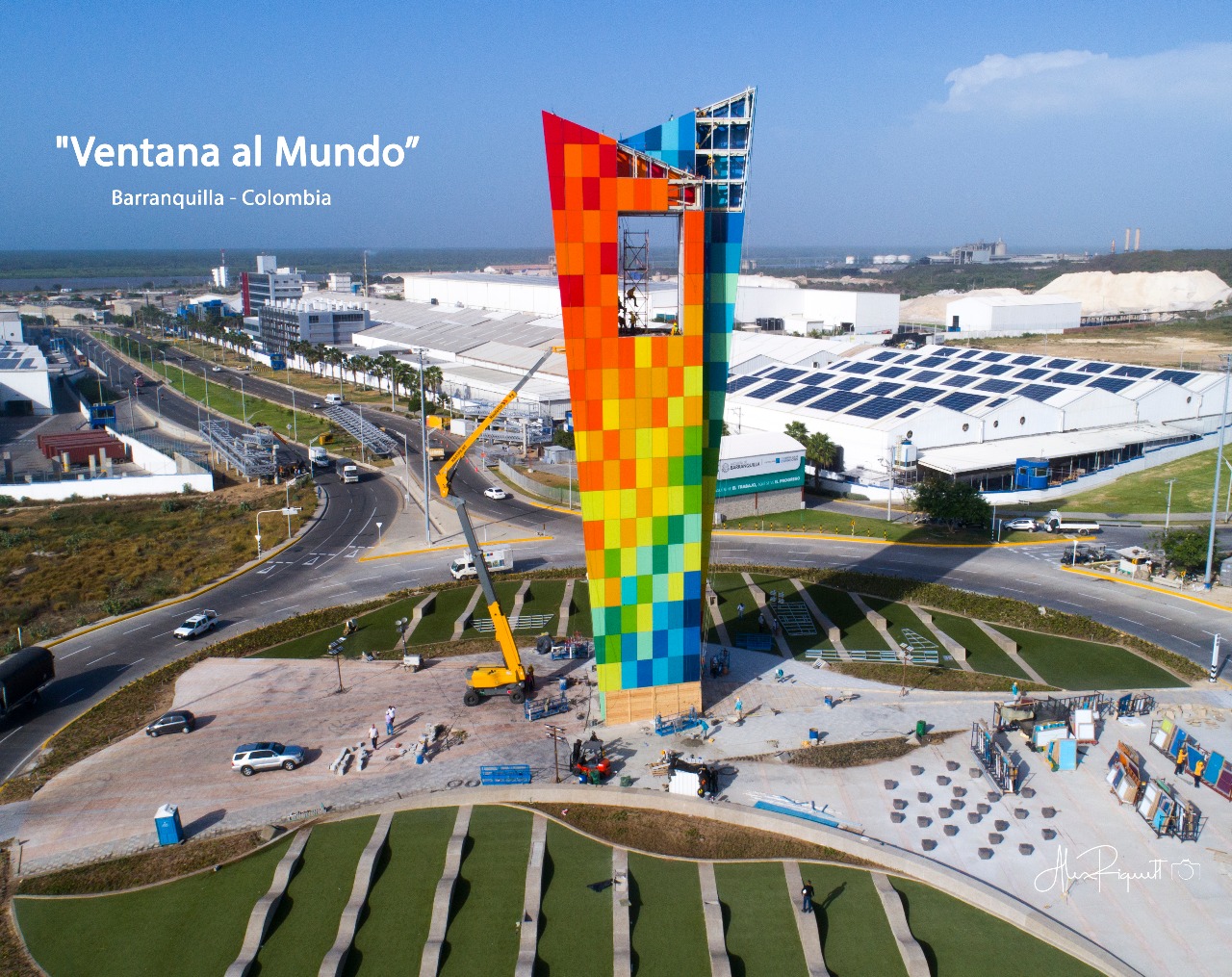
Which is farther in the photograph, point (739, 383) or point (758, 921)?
point (739, 383)

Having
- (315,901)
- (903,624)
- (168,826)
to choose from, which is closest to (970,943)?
(315,901)

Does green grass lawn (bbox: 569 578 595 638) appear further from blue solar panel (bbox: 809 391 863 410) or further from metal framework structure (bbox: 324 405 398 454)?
metal framework structure (bbox: 324 405 398 454)

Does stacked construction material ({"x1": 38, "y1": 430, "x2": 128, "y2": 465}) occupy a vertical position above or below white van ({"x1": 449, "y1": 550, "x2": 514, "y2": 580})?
above

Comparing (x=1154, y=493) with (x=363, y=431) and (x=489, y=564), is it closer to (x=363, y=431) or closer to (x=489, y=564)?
(x=489, y=564)

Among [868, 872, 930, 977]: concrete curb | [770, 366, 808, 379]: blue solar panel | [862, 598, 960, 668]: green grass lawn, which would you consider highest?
[770, 366, 808, 379]: blue solar panel

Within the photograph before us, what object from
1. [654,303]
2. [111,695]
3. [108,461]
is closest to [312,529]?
[111,695]

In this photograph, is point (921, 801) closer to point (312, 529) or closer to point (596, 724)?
point (596, 724)

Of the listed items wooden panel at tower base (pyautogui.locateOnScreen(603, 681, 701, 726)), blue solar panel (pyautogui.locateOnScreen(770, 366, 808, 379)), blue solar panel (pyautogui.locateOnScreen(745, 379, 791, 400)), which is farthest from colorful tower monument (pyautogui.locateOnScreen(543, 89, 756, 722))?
blue solar panel (pyautogui.locateOnScreen(770, 366, 808, 379))
